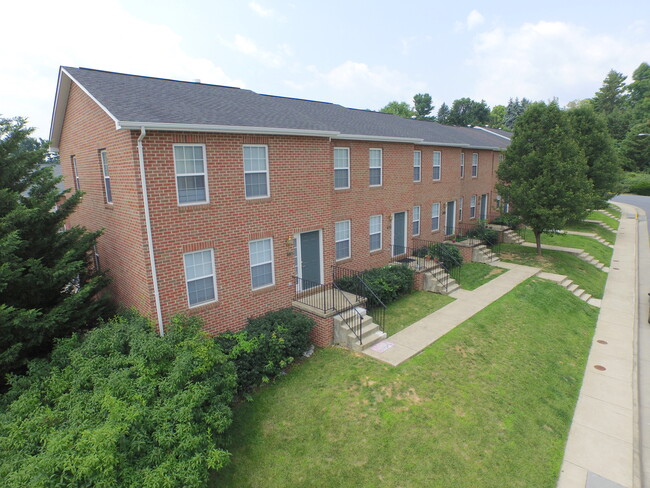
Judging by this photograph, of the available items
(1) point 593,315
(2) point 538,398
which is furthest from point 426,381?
(1) point 593,315

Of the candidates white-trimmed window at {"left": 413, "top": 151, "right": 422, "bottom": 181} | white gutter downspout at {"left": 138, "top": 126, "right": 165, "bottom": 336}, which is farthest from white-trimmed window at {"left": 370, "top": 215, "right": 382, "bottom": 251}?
white gutter downspout at {"left": 138, "top": 126, "right": 165, "bottom": 336}

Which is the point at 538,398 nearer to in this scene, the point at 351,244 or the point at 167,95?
the point at 351,244

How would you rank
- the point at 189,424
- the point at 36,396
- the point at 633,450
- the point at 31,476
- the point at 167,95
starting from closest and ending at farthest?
the point at 31,476, the point at 189,424, the point at 36,396, the point at 633,450, the point at 167,95

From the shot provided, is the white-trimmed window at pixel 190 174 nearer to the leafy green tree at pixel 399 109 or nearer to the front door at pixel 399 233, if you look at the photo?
the front door at pixel 399 233

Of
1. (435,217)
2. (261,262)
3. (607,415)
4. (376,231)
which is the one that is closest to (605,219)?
(435,217)

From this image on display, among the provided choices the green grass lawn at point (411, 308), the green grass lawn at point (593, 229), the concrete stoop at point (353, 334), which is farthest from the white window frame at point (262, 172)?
the green grass lawn at point (593, 229)
